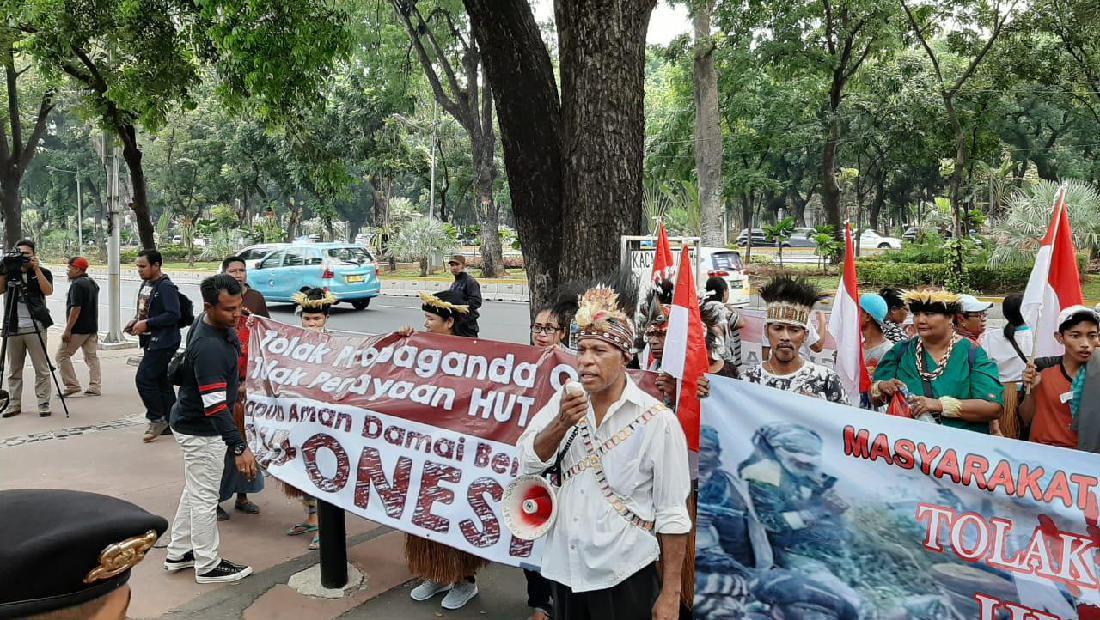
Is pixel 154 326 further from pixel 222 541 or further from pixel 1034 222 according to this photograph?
pixel 1034 222

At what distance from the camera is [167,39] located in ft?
33.9

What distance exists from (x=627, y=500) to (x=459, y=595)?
2.18m

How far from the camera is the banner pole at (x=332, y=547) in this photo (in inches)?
189

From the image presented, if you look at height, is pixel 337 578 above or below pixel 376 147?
below

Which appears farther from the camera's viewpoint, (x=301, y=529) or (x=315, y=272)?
(x=315, y=272)

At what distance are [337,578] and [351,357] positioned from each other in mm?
1307

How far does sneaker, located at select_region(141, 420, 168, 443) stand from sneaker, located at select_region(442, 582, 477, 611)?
4.81 m

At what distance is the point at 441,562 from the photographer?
462 centimetres

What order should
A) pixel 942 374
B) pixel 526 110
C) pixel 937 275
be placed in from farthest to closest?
pixel 937 275 < pixel 526 110 < pixel 942 374

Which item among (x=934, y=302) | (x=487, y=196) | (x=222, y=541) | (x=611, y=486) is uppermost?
(x=487, y=196)

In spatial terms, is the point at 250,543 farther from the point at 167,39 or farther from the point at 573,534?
the point at 167,39

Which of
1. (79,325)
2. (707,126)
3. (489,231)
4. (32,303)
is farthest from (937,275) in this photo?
(32,303)

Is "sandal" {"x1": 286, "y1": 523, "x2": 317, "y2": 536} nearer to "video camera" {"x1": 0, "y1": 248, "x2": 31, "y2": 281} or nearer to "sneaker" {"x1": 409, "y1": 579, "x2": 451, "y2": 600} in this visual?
"sneaker" {"x1": 409, "y1": 579, "x2": 451, "y2": 600}

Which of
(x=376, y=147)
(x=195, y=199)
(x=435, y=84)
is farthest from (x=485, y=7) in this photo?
(x=195, y=199)
